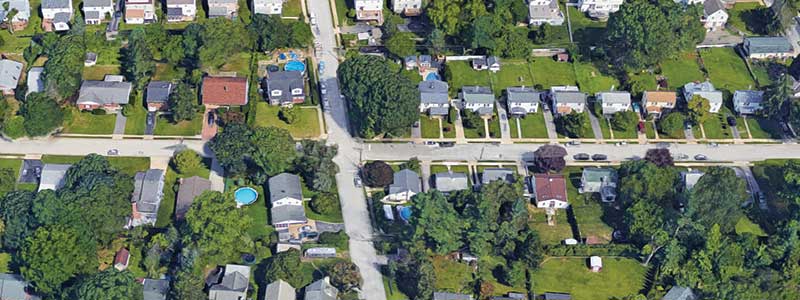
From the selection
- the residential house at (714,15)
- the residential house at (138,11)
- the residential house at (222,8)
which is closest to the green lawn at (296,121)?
the residential house at (222,8)

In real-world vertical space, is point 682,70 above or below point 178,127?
above

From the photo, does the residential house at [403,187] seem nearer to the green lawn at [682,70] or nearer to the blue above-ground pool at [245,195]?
the blue above-ground pool at [245,195]

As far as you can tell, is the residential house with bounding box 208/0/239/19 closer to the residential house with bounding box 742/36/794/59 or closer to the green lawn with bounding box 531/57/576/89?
the green lawn with bounding box 531/57/576/89

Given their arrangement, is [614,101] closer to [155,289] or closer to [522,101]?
[522,101]

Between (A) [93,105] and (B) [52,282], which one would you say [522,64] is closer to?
(A) [93,105]

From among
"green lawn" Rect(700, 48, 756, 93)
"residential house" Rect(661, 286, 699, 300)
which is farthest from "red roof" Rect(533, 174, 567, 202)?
"green lawn" Rect(700, 48, 756, 93)

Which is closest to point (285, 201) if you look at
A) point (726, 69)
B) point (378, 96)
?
point (378, 96)
